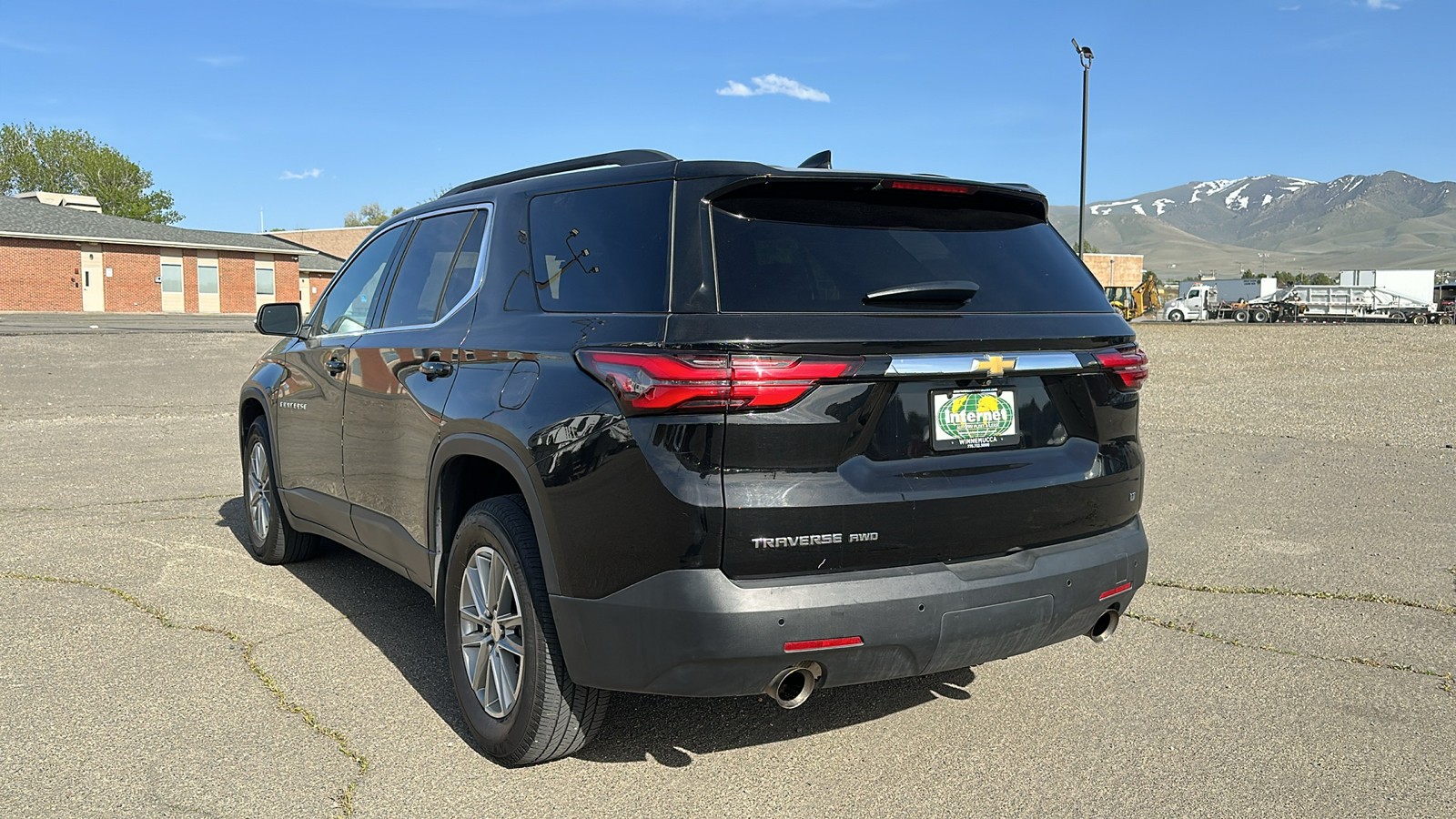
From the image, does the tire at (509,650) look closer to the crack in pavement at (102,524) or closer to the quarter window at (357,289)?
the quarter window at (357,289)

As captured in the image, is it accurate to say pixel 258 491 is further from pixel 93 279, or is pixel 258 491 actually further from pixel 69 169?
pixel 69 169

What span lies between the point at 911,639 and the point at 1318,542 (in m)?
4.99

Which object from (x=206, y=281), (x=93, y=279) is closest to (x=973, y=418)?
(x=93, y=279)

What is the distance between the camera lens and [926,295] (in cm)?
337

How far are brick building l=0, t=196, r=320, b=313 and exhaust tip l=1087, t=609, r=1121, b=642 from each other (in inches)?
2164

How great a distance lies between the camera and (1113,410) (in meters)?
3.81

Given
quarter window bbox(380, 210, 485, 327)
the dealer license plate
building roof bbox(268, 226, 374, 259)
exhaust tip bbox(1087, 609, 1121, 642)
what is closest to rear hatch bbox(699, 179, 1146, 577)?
the dealer license plate

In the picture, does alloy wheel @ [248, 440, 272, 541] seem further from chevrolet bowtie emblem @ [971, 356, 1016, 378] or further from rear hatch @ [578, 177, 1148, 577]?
chevrolet bowtie emblem @ [971, 356, 1016, 378]

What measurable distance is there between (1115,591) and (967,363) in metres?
0.99

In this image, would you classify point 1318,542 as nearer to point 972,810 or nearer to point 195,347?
point 972,810

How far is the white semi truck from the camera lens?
5853 centimetres

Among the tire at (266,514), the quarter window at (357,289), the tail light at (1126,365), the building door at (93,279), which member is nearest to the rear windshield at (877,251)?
the tail light at (1126,365)

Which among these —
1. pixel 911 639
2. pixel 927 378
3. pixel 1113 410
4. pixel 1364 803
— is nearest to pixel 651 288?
pixel 927 378

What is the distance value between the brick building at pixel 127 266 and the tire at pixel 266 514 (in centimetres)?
5043
